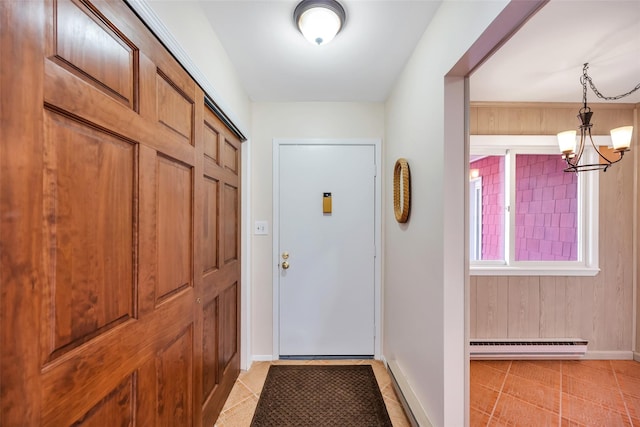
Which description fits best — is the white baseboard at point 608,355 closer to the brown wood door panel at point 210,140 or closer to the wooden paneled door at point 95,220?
the wooden paneled door at point 95,220

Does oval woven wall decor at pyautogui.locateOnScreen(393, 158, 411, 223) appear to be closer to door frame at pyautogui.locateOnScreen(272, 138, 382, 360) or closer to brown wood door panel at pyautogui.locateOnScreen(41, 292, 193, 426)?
door frame at pyautogui.locateOnScreen(272, 138, 382, 360)

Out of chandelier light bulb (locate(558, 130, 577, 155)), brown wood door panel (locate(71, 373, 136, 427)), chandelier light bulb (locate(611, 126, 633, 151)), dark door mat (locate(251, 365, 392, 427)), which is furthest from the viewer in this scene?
chandelier light bulb (locate(558, 130, 577, 155))

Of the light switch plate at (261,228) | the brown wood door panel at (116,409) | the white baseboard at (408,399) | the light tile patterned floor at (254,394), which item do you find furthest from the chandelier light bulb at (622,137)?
the brown wood door panel at (116,409)

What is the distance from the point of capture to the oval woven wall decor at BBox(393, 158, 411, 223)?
1.81 m

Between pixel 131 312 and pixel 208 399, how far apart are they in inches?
43.7

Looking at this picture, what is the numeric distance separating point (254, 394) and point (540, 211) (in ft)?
10.3

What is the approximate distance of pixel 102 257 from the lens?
0.77 m

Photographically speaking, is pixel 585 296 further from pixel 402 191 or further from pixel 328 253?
pixel 328 253

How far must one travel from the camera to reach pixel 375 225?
2.51 metres

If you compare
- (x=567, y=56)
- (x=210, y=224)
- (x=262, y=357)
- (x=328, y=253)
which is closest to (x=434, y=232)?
(x=328, y=253)

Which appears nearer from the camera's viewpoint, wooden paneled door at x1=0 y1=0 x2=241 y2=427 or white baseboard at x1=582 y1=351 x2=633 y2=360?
wooden paneled door at x1=0 y1=0 x2=241 y2=427

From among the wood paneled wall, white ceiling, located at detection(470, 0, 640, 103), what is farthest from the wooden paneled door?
the wood paneled wall

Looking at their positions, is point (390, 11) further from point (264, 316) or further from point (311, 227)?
point (264, 316)

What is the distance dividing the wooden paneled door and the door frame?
45.4 inches
